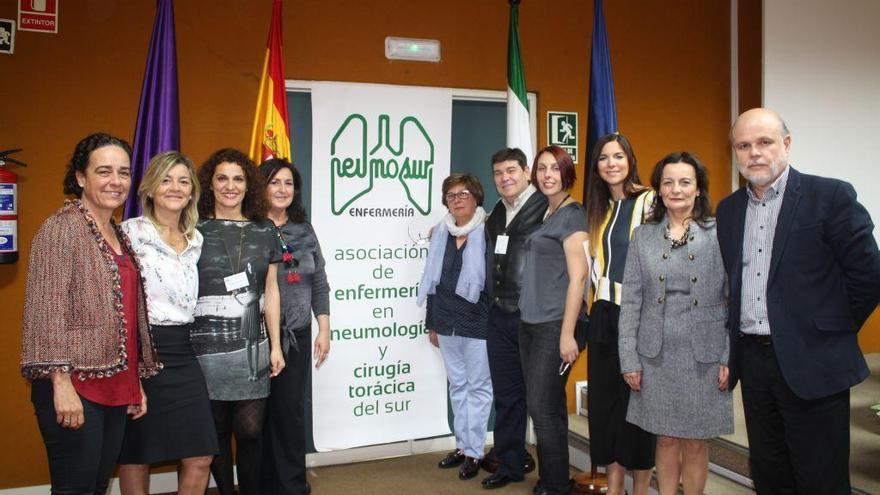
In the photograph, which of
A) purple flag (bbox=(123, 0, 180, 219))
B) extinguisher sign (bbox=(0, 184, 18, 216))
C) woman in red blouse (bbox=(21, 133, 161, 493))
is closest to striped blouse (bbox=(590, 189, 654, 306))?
woman in red blouse (bbox=(21, 133, 161, 493))

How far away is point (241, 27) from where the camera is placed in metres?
3.50

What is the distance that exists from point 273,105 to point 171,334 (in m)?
1.39

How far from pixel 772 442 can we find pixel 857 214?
72 centimetres

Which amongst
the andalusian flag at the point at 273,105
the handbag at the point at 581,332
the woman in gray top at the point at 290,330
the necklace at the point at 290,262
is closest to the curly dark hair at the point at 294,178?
the woman in gray top at the point at 290,330

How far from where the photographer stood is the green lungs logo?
3658 mm

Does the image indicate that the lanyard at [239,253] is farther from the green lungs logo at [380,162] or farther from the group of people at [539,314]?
the green lungs logo at [380,162]

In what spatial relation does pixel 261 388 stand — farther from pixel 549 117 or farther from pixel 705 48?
pixel 705 48

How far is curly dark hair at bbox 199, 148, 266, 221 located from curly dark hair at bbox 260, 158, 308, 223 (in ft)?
0.68

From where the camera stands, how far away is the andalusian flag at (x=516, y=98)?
3613 mm

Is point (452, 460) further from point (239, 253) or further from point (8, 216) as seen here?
point (8, 216)

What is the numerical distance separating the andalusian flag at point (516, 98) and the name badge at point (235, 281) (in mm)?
1718

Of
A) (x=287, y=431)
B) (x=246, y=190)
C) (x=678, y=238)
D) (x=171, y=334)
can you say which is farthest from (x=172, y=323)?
(x=678, y=238)

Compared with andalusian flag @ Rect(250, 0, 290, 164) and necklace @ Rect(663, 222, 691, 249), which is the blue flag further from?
andalusian flag @ Rect(250, 0, 290, 164)

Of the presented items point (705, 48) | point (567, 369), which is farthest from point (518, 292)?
point (705, 48)
